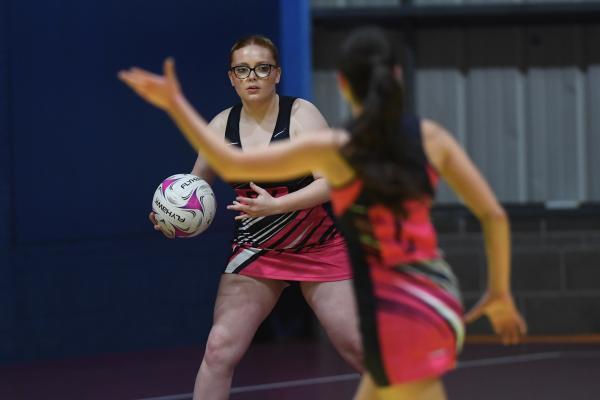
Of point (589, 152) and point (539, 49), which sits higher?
point (539, 49)

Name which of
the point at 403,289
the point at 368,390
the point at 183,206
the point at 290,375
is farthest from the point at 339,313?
the point at 290,375

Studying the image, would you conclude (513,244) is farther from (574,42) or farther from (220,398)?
(220,398)

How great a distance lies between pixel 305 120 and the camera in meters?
4.98

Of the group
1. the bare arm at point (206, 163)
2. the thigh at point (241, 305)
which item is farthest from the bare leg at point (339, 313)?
the bare arm at point (206, 163)

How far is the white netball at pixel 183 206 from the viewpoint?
16.2 feet

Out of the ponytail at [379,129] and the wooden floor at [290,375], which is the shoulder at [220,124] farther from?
the wooden floor at [290,375]

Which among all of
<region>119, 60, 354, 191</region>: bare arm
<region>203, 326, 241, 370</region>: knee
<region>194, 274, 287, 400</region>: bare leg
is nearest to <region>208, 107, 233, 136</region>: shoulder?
<region>194, 274, 287, 400</region>: bare leg

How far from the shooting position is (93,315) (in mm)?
7941

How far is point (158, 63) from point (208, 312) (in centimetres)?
177

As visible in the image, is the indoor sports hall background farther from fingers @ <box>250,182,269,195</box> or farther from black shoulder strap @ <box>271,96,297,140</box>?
fingers @ <box>250,182,269,195</box>

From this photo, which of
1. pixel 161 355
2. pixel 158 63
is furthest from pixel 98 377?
pixel 158 63

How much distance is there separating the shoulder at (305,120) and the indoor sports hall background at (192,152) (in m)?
2.49

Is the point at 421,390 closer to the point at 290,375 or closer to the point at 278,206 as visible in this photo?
the point at 278,206

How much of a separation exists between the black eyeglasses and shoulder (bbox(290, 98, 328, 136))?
21 centimetres
